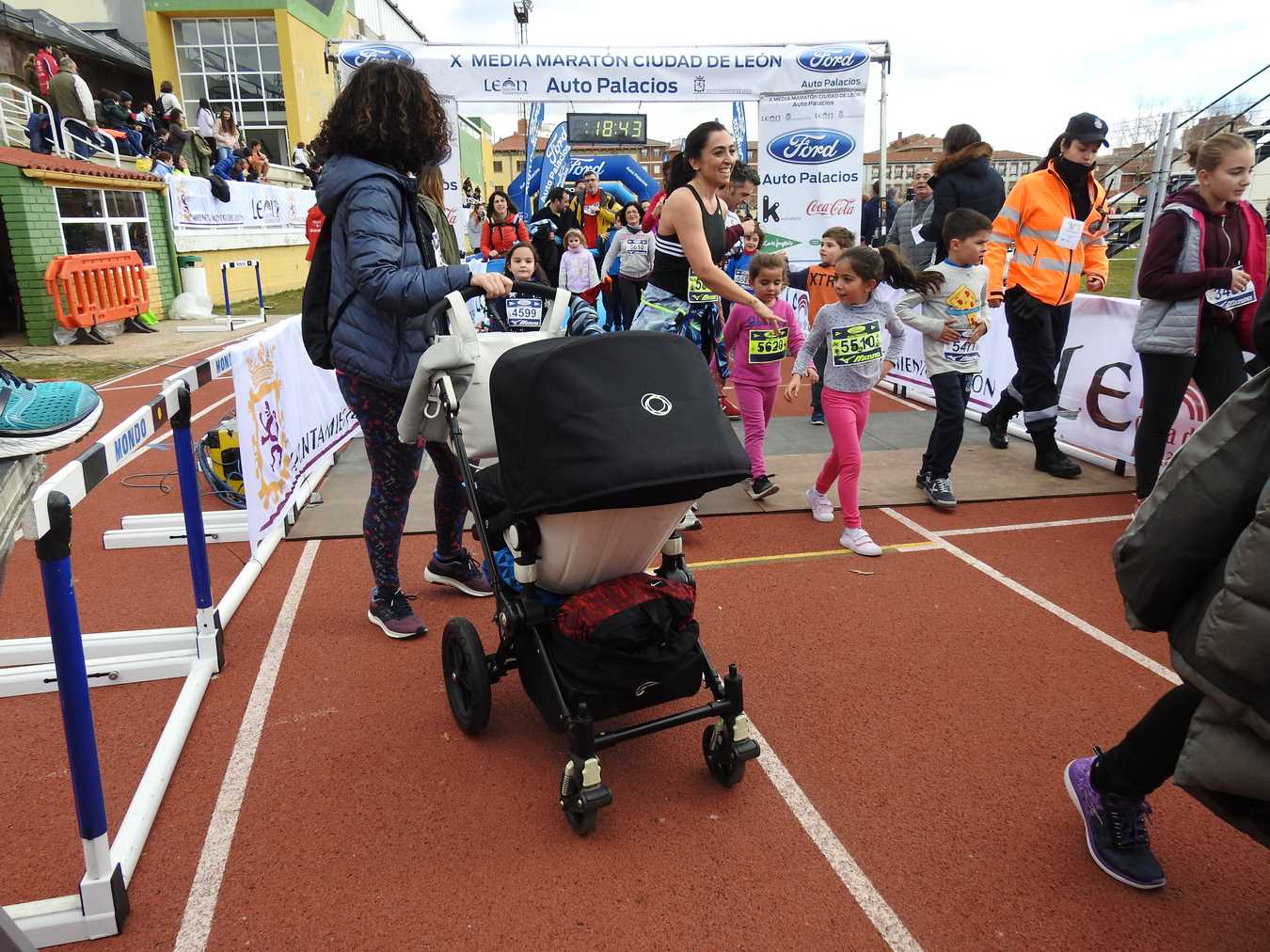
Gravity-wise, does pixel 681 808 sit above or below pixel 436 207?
below

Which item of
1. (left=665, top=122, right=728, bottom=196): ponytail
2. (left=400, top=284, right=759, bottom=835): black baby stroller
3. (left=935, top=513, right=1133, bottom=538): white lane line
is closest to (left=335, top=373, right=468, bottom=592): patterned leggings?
(left=400, top=284, right=759, bottom=835): black baby stroller

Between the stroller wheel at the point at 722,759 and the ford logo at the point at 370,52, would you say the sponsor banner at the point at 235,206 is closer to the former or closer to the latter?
the ford logo at the point at 370,52

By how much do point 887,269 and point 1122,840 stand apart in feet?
11.3

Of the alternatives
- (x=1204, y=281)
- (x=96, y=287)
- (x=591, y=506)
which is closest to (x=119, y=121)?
(x=96, y=287)

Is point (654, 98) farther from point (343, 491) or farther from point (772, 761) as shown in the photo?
point (772, 761)

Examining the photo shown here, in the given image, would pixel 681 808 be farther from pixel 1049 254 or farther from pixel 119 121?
pixel 119 121

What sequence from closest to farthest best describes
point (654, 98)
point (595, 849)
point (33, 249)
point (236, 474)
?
point (595, 849) → point (236, 474) → point (654, 98) → point (33, 249)

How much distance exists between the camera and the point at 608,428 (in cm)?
230

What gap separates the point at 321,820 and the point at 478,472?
1.22 m

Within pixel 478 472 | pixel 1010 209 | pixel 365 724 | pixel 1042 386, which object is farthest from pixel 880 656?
pixel 1010 209

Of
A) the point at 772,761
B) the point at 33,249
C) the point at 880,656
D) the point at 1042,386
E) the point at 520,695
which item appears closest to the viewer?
the point at 772,761

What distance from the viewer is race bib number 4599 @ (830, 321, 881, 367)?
4719mm

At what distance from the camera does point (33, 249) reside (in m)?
12.7

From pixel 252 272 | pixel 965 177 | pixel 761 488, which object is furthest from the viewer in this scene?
pixel 252 272
